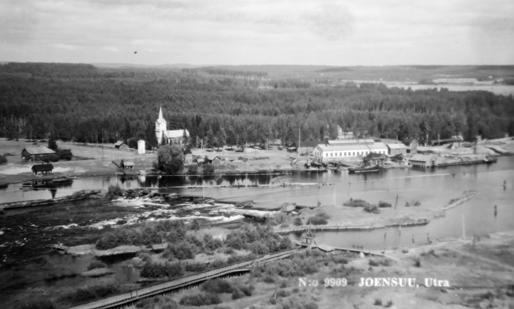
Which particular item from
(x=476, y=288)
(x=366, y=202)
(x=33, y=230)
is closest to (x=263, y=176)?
(x=366, y=202)

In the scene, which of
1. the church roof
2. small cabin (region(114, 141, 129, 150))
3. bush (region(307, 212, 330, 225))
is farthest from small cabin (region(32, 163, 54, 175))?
bush (region(307, 212, 330, 225))

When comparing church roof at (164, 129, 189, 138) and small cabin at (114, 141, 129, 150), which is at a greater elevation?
church roof at (164, 129, 189, 138)

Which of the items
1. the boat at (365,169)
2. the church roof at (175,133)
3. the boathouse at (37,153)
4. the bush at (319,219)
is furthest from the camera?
the church roof at (175,133)

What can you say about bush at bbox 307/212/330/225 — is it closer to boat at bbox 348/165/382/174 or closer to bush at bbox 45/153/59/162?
boat at bbox 348/165/382/174

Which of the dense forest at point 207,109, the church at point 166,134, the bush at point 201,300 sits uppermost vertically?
the dense forest at point 207,109

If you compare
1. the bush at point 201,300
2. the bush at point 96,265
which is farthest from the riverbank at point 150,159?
the bush at point 201,300

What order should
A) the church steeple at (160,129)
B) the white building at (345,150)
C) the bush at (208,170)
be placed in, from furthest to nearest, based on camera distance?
the church steeple at (160,129), the white building at (345,150), the bush at (208,170)

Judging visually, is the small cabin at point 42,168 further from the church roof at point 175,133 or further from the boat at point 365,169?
the boat at point 365,169
